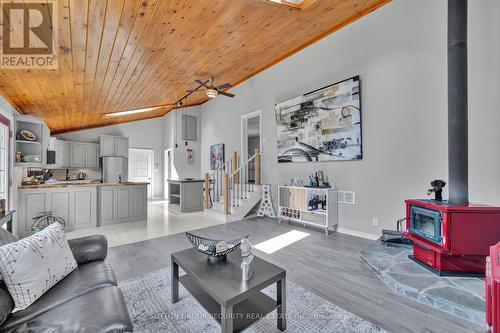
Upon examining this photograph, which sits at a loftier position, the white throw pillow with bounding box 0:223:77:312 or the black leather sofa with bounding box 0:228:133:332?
the white throw pillow with bounding box 0:223:77:312

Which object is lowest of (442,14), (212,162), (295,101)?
(212,162)

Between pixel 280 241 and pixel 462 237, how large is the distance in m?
2.38

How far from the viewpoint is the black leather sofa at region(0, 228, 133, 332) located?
1145 millimetres

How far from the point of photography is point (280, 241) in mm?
Result: 3902

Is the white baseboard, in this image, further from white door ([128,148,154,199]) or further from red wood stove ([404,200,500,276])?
white door ([128,148,154,199])

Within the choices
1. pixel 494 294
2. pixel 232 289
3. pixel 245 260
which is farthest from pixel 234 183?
pixel 494 294

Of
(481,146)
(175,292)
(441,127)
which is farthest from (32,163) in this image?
(481,146)

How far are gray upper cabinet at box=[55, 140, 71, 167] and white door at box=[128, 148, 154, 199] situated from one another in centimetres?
209

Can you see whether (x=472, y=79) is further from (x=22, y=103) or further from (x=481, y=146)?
(x=22, y=103)

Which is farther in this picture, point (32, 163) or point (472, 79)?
point (32, 163)

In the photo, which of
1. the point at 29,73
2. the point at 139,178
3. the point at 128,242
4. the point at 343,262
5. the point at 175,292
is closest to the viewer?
the point at 175,292

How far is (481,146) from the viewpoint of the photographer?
2826mm

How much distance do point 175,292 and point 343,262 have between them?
2.14 metres

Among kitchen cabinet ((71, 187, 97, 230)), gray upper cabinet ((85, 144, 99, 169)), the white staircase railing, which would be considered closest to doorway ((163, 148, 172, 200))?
the white staircase railing
